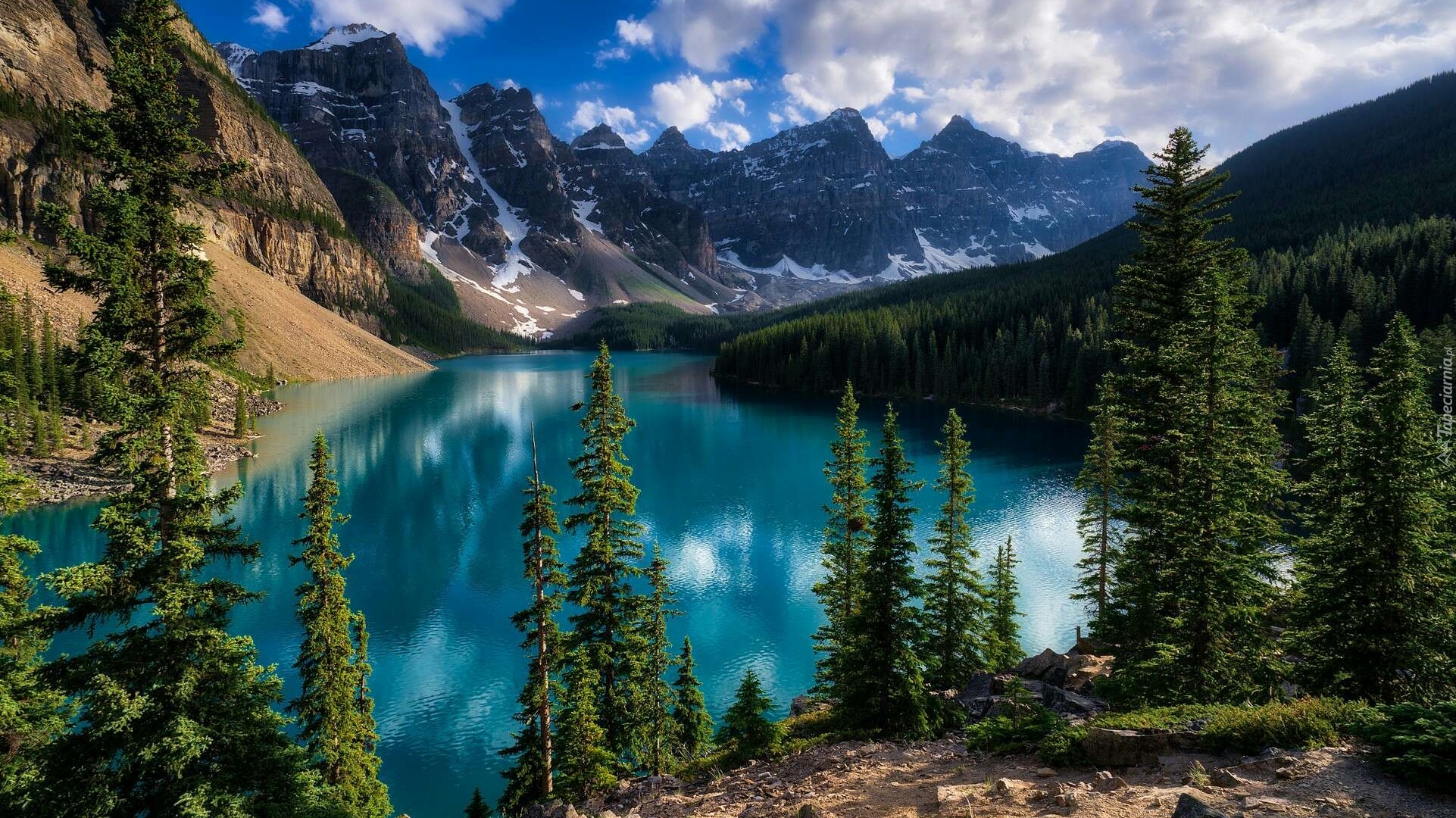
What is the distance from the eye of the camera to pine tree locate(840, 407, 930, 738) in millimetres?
16594

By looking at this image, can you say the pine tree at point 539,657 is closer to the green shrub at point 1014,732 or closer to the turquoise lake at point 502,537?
the turquoise lake at point 502,537

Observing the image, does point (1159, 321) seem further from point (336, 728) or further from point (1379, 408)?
point (336, 728)

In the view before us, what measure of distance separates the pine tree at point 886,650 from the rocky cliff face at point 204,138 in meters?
78.9

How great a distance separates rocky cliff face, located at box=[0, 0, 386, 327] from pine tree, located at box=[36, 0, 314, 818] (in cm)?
6919

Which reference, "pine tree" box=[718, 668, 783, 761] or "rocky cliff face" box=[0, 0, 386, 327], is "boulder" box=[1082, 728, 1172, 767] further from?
"rocky cliff face" box=[0, 0, 386, 327]

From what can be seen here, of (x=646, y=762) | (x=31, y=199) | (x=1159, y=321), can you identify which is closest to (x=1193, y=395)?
(x=1159, y=321)

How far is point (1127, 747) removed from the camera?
32.5 feet

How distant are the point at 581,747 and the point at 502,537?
95.5 feet

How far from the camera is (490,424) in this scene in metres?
91.8

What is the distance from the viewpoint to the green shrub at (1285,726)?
900cm

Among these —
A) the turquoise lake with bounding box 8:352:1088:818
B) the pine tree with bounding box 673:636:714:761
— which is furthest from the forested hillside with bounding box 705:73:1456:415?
the pine tree with bounding box 673:636:714:761

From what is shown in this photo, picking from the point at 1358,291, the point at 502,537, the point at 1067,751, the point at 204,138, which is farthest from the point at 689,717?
the point at 204,138

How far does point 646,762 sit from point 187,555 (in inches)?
540

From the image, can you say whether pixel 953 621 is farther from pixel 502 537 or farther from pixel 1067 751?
pixel 502 537
